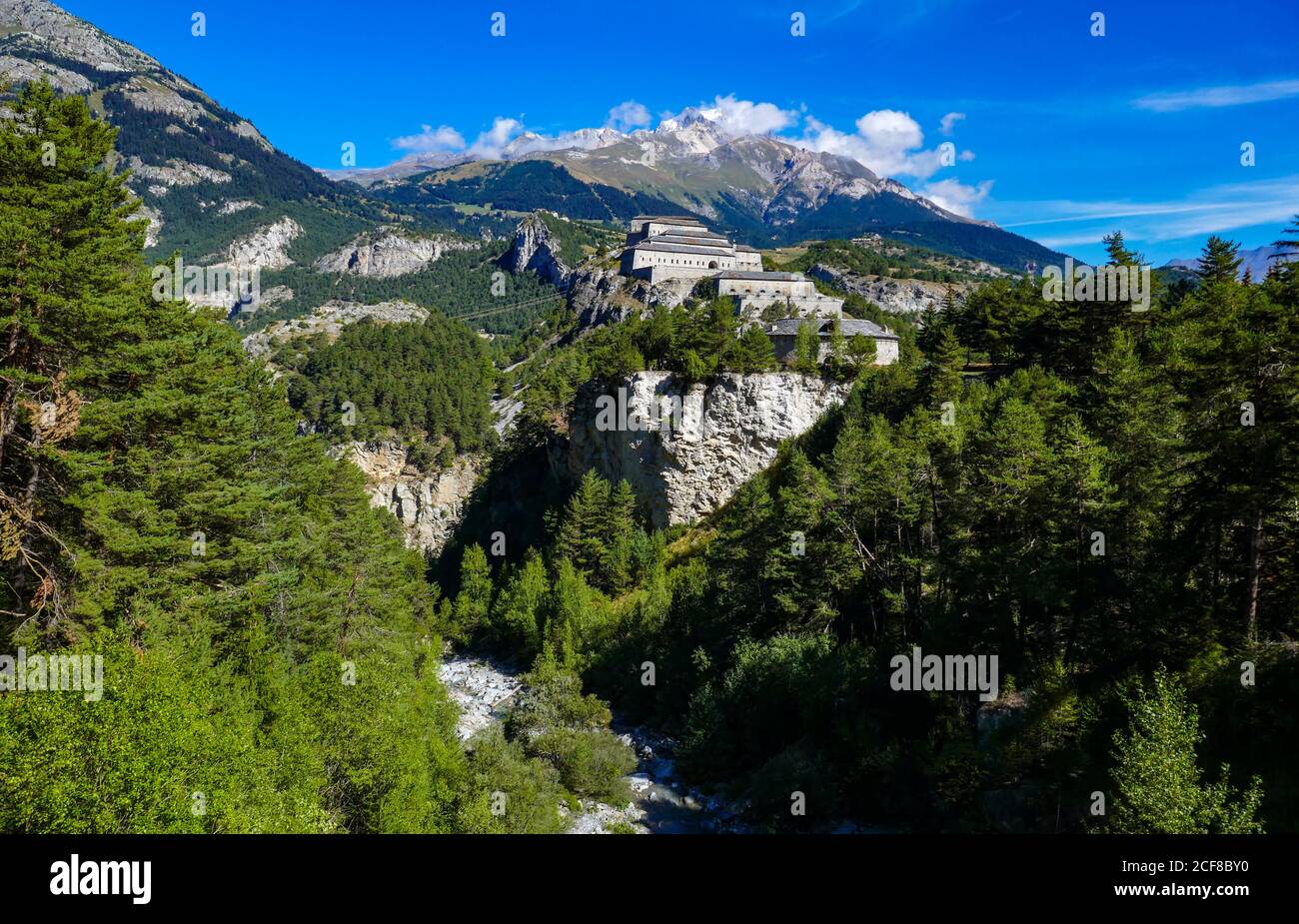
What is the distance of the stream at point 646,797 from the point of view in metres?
31.1

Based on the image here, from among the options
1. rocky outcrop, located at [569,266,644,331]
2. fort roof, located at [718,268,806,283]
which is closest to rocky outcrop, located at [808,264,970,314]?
fort roof, located at [718,268,806,283]

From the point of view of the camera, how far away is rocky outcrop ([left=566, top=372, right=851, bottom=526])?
202 ft

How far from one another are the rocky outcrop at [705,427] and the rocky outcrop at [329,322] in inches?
3108

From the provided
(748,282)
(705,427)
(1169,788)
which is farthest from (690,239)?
(1169,788)

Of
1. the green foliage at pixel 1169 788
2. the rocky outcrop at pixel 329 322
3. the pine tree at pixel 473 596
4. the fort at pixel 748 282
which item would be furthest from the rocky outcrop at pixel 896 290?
the green foliage at pixel 1169 788

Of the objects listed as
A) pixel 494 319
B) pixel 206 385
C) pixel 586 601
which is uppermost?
pixel 494 319

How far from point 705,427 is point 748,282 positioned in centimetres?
4585

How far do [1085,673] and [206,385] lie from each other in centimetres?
3292

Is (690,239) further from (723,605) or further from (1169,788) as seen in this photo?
(1169,788)

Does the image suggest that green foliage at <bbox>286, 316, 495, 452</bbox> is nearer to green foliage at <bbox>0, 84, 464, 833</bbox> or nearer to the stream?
the stream

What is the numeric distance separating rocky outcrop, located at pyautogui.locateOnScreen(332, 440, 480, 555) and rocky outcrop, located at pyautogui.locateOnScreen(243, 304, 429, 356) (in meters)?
34.3
